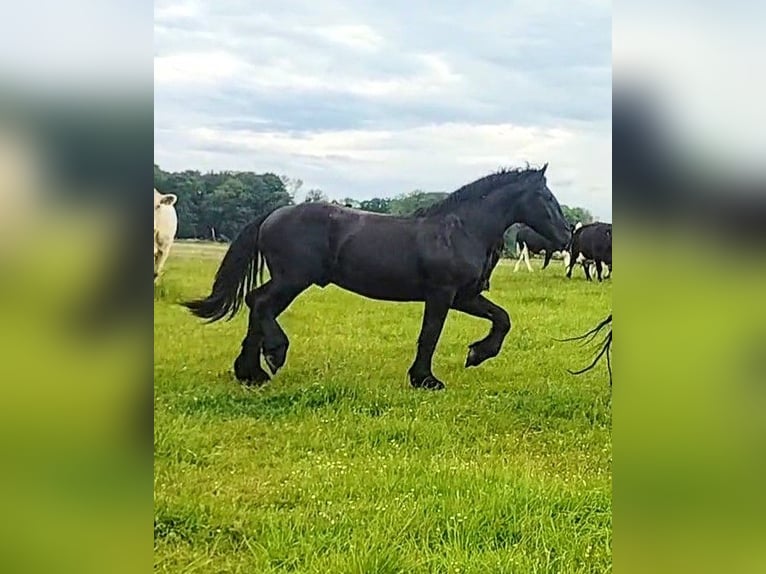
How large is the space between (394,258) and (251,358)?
369 millimetres

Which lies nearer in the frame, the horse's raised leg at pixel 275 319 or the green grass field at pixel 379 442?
the green grass field at pixel 379 442

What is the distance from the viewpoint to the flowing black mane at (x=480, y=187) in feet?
5.22

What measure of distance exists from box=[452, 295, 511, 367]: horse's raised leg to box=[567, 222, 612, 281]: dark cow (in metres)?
0.17

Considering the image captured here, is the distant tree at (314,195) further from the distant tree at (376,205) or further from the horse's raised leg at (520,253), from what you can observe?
the horse's raised leg at (520,253)

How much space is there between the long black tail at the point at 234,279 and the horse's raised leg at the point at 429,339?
0.37 meters

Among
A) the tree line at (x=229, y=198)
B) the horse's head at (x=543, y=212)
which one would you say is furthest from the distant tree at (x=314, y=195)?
the horse's head at (x=543, y=212)

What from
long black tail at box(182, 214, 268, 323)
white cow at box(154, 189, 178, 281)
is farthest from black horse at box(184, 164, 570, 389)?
white cow at box(154, 189, 178, 281)

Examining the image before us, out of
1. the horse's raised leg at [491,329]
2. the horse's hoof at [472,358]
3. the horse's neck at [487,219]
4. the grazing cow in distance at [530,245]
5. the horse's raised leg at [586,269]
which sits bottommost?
the horse's hoof at [472,358]

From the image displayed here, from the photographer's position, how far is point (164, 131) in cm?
146

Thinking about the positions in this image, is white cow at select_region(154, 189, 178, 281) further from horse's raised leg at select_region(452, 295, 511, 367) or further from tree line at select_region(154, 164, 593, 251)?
horse's raised leg at select_region(452, 295, 511, 367)

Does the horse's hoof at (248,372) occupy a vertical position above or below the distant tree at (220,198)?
below

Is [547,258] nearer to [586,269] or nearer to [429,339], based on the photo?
[586,269]
